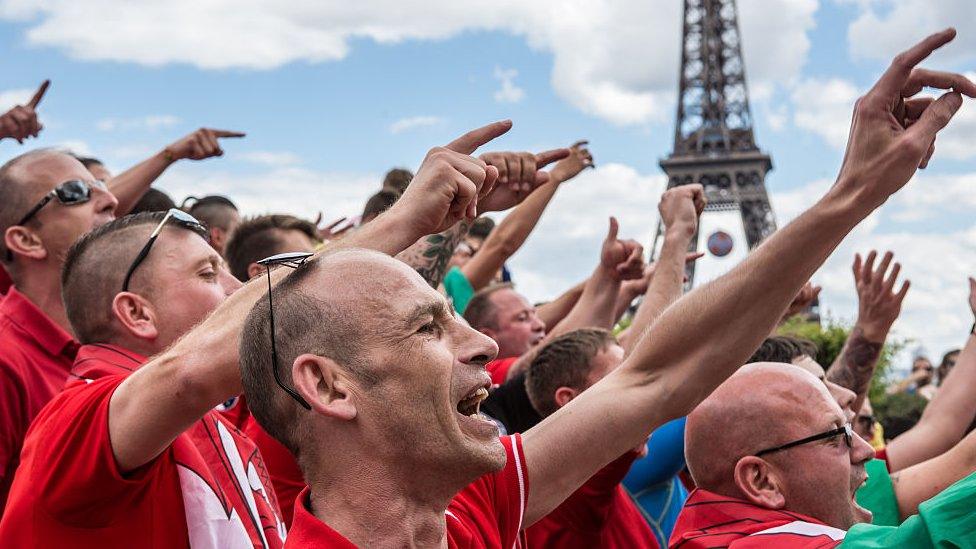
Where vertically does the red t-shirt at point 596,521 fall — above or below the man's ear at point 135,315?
below

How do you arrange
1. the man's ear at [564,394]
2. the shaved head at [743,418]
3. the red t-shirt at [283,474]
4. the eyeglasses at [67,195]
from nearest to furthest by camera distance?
the shaved head at [743,418] < the red t-shirt at [283,474] < the eyeglasses at [67,195] < the man's ear at [564,394]

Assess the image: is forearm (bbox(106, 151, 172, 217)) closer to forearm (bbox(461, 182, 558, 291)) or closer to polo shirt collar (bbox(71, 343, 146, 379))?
forearm (bbox(461, 182, 558, 291))

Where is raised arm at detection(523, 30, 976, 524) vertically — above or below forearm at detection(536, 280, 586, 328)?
above

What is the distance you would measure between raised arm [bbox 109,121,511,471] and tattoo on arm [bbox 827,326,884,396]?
3.60m

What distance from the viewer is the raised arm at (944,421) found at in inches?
232

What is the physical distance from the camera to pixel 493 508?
314 cm

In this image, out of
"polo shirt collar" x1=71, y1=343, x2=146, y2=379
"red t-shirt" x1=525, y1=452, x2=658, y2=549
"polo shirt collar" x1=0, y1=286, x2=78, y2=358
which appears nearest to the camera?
"polo shirt collar" x1=71, y1=343, x2=146, y2=379

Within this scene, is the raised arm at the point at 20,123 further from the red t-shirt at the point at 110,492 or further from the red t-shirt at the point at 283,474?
the red t-shirt at the point at 110,492

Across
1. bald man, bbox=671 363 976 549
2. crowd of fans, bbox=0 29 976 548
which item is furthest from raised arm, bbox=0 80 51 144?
bald man, bbox=671 363 976 549

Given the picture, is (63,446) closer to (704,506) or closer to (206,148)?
(704,506)

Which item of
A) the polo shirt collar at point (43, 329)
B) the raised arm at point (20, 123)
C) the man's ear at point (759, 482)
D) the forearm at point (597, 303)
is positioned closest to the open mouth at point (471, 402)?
the man's ear at point (759, 482)

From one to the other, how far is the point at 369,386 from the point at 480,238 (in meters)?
5.95

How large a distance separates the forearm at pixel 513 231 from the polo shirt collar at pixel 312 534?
11.0 feet

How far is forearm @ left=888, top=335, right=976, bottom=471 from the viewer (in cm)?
590
